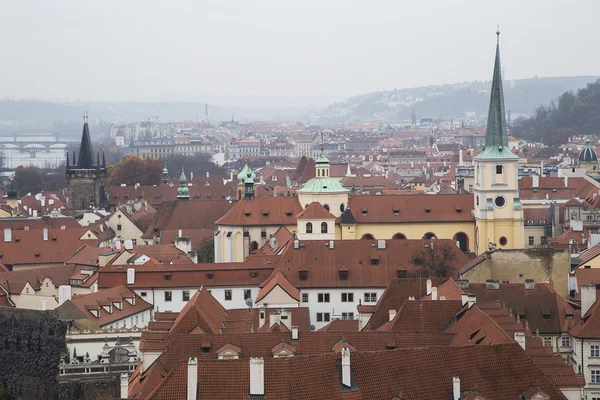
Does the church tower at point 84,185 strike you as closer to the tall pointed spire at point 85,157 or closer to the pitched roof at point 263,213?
the tall pointed spire at point 85,157

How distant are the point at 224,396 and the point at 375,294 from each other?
3368 cm

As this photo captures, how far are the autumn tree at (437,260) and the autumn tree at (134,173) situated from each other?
80.8m

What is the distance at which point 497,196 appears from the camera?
7944cm

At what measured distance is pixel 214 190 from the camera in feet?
436

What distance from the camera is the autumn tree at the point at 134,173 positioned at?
14638 cm

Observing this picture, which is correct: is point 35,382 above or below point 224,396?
below

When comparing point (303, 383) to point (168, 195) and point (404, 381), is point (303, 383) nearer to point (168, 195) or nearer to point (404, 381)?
point (404, 381)

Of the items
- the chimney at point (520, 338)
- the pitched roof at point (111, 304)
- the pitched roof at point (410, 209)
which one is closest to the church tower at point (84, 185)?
the pitched roof at point (410, 209)

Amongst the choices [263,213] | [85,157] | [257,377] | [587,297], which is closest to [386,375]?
[257,377]

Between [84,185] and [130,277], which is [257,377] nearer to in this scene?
[130,277]

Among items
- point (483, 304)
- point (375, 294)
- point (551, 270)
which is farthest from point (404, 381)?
point (375, 294)

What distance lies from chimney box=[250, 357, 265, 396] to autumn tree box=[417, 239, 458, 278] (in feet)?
106

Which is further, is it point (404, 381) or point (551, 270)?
point (551, 270)

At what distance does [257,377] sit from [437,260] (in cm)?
3524
